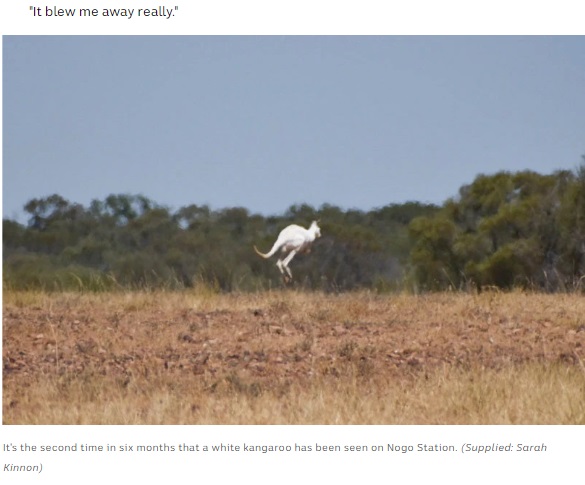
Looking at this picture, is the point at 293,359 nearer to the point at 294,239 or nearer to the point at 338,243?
the point at 294,239

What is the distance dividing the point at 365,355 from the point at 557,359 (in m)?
1.47

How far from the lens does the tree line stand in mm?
17594

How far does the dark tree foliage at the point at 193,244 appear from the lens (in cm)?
1944

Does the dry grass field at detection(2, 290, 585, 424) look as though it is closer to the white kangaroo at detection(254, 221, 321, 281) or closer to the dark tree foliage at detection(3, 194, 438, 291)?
the white kangaroo at detection(254, 221, 321, 281)

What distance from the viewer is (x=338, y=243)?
20641 mm

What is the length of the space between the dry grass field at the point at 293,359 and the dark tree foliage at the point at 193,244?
281 inches

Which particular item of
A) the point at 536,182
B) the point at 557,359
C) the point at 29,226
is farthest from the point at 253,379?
the point at 29,226

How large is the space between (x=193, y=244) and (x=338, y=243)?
292 cm

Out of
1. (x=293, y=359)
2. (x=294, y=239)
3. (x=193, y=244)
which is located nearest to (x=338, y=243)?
(x=193, y=244)

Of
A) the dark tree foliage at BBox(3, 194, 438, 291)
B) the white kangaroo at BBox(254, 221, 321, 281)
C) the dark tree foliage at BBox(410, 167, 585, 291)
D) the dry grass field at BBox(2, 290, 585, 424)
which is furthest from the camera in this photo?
the dark tree foliage at BBox(3, 194, 438, 291)

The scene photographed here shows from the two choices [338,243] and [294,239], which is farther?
[338,243]

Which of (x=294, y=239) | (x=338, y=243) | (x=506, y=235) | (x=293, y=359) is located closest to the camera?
(x=293, y=359)

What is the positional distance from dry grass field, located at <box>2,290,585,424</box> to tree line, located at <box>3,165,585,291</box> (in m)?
4.85

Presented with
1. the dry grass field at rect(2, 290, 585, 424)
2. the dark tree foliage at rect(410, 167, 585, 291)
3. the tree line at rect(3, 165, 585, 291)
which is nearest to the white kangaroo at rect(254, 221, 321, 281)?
the tree line at rect(3, 165, 585, 291)
